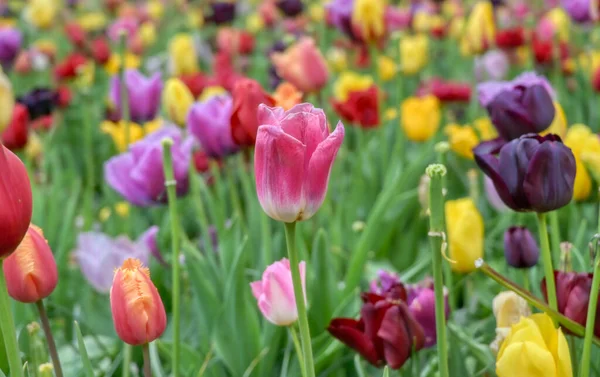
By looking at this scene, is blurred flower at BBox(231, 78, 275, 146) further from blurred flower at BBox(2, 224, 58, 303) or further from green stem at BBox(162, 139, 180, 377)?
blurred flower at BBox(2, 224, 58, 303)

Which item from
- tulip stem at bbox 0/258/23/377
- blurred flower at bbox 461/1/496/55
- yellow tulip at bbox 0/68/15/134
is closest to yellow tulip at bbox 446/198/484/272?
tulip stem at bbox 0/258/23/377

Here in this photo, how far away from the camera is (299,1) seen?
3.24 m

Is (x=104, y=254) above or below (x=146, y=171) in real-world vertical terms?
below

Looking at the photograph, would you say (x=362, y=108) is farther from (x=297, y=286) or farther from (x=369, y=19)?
(x=297, y=286)

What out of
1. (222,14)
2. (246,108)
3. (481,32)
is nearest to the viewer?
(246,108)

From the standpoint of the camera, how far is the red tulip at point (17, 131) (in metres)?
1.88

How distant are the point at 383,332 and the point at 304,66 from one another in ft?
3.50

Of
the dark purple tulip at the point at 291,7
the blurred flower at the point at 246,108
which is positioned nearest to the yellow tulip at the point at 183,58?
the dark purple tulip at the point at 291,7

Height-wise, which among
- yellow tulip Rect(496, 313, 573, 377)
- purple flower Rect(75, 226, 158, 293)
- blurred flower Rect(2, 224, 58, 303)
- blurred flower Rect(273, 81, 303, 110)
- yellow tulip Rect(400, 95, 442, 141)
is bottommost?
yellow tulip Rect(400, 95, 442, 141)

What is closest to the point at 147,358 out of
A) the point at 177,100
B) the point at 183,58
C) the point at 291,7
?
the point at 177,100

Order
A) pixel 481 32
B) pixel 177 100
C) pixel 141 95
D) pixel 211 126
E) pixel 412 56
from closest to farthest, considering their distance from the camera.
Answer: pixel 211 126, pixel 177 100, pixel 141 95, pixel 481 32, pixel 412 56

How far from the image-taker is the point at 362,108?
2051 mm

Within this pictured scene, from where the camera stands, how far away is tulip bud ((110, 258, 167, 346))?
81 centimetres

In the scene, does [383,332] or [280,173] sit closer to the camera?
[280,173]
